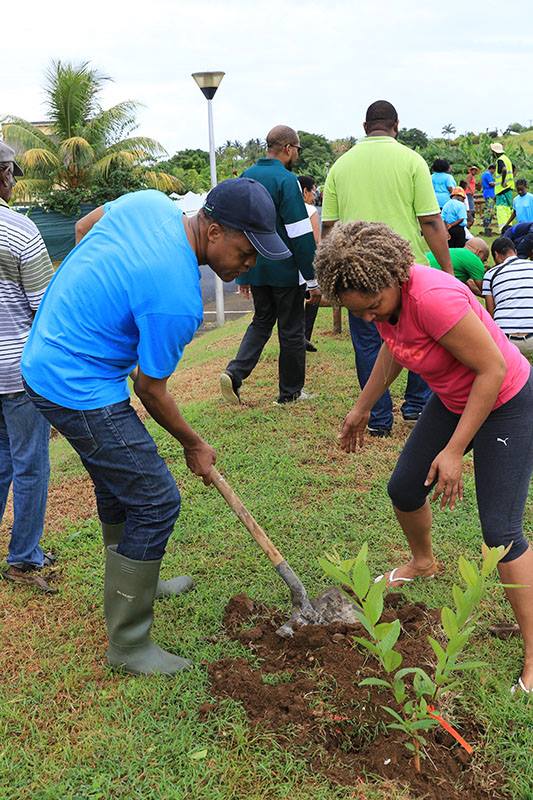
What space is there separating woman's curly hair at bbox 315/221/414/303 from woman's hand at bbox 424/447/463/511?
2.17ft

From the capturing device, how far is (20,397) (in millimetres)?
3896

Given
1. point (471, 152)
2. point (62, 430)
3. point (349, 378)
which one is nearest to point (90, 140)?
point (471, 152)

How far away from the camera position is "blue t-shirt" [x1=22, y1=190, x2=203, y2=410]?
2670mm

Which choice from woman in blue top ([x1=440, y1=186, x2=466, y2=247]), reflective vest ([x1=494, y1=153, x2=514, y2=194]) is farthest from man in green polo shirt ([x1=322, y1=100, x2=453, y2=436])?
reflective vest ([x1=494, y1=153, x2=514, y2=194])

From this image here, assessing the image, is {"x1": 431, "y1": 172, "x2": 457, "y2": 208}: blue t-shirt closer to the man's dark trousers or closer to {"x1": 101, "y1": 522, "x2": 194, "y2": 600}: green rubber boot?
the man's dark trousers

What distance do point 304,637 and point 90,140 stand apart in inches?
950

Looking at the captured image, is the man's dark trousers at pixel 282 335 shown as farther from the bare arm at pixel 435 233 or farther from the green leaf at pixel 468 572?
the green leaf at pixel 468 572

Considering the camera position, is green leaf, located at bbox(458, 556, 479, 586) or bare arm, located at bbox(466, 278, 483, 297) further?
bare arm, located at bbox(466, 278, 483, 297)

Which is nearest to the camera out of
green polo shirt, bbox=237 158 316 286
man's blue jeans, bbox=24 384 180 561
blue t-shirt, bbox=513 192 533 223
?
man's blue jeans, bbox=24 384 180 561

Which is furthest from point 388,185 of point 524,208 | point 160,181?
point 160,181

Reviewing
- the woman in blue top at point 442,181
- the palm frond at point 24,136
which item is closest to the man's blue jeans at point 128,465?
the woman in blue top at point 442,181

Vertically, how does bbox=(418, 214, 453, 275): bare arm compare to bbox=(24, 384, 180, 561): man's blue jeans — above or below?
above

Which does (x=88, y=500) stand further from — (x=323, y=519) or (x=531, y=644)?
(x=531, y=644)

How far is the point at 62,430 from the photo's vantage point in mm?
2982
